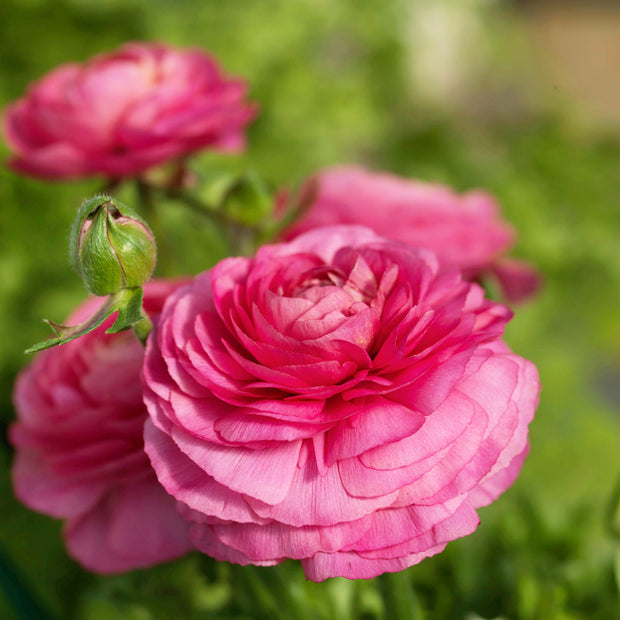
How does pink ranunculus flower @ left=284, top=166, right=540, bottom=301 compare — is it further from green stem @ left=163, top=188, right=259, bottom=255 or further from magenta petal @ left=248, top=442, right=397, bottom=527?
magenta petal @ left=248, top=442, right=397, bottom=527

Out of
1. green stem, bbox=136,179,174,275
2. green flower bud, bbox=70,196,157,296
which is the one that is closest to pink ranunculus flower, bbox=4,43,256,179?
green stem, bbox=136,179,174,275

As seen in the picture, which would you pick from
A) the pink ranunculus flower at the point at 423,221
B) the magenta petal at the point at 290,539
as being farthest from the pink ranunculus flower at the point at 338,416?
the pink ranunculus flower at the point at 423,221

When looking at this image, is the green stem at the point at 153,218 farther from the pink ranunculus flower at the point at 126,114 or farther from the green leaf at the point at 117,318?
the green leaf at the point at 117,318

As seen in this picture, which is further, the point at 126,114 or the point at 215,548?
the point at 126,114

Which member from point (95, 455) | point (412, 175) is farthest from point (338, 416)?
point (412, 175)

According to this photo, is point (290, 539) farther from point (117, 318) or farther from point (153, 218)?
point (153, 218)

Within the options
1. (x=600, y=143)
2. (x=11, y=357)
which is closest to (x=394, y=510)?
(x=11, y=357)
